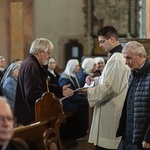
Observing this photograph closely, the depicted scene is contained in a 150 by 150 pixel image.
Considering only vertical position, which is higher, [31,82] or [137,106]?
[31,82]

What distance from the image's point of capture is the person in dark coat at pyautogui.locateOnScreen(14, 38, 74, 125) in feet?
15.7

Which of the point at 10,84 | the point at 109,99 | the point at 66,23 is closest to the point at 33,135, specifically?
the point at 109,99

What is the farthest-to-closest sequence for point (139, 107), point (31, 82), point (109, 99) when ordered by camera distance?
point (109, 99) < point (31, 82) < point (139, 107)

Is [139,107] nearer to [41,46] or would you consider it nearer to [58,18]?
[41,46]

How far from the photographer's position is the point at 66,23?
15.3 metres

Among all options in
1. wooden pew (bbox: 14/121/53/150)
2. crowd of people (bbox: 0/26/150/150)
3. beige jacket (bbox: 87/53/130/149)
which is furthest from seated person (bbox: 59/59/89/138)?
wooden pew (bbox: 14/121/53/150)

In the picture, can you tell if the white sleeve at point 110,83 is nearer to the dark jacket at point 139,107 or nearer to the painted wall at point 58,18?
the dark jacket at point 139,107

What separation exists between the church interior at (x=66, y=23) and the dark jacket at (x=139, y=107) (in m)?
10.2

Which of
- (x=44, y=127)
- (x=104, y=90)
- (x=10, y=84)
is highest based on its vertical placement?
(x=104, y=90)

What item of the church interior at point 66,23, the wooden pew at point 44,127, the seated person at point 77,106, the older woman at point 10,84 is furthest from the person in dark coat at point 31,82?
the church interior at point 66,23

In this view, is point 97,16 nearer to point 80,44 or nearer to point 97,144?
→ point 80,44

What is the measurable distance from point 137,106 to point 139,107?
0.02m

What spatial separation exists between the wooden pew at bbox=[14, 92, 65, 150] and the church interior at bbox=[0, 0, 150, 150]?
10369 millimetres

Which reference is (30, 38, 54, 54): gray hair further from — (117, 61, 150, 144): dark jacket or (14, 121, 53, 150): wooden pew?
(14, 121, 53, 150): wooden pew
